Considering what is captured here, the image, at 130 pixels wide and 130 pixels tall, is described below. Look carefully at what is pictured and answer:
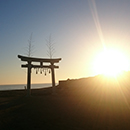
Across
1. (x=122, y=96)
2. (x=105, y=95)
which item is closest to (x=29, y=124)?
(x=105, y=95)

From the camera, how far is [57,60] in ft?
58.1

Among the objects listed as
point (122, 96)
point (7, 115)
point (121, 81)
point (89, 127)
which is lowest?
point (89, 127)

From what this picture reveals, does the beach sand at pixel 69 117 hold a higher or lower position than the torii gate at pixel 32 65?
lower

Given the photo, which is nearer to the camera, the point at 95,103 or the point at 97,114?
the point at 97,114

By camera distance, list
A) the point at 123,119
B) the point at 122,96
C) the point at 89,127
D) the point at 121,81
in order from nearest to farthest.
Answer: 1. the point at 89,127
2. the point at 123,119
3. the point at 122,96
4. the point at 121,81

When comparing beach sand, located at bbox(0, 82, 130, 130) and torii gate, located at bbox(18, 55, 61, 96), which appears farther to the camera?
torii gate, located at bbox(18, 55, 61, 96)

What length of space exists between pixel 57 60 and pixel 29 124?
418 inches

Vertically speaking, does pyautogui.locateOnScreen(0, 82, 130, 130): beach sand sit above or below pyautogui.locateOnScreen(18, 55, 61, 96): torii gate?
below

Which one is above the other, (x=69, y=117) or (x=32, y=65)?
(x=32, y=65)

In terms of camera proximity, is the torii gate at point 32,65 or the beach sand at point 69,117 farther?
the torii gate at point 32,65

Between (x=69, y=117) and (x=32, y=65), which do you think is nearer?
(x=69, y=117)

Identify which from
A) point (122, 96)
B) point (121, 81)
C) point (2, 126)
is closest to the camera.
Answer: point (2, 126)

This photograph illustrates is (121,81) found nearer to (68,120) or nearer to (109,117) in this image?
(109,117)

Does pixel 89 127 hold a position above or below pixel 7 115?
below
